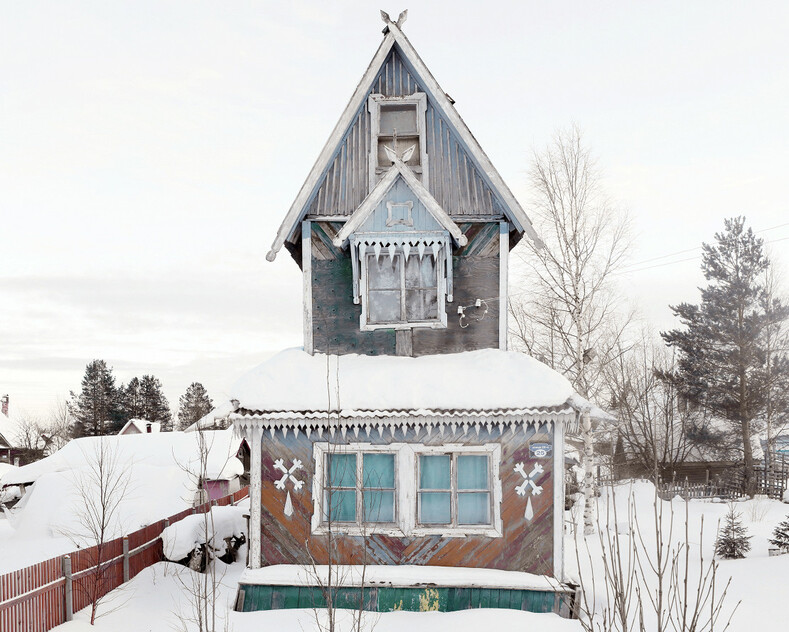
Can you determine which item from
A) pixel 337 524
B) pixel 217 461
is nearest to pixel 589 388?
pixel 337 524

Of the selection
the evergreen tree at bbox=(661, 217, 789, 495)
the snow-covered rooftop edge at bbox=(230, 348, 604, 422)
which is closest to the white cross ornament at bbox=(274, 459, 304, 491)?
the snow-covered rooftop edge at bbox=(230, 348, 604, 422)

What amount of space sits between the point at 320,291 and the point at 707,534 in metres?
14.9

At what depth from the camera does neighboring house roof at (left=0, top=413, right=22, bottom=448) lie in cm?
5441

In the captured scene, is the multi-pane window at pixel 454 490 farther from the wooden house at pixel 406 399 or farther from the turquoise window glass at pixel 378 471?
the turquoise window glass at pixel 378 471

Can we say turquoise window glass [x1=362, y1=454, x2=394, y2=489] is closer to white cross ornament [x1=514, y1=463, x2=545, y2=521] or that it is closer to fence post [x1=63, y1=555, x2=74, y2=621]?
white cross ornament [x1=514, y1=463, x2=545, y2=521]

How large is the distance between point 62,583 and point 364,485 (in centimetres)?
604

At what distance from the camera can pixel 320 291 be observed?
12.5 metres

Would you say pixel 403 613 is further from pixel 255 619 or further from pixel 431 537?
pixel 255 619

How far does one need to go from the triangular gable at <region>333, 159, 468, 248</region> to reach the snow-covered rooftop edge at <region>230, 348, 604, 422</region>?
8.21ft

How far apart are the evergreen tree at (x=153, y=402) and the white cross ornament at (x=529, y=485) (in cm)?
6498

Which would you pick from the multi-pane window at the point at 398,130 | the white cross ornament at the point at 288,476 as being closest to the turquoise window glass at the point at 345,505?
the white cross ornament at the point at 288,476

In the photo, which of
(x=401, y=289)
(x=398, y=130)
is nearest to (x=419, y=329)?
(x=401, y=289)

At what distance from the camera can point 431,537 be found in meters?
10.8

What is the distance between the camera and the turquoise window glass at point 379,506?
1096 cm
